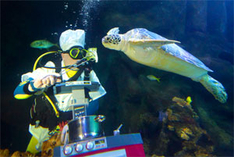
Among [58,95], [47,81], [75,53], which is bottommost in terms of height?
[58,95]

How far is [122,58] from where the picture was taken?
4453 millimetres

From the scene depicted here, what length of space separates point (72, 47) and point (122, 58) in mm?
2855

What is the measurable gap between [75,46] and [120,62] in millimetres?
2998

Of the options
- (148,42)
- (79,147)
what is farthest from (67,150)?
(148,42)

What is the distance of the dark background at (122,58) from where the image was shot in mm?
4098

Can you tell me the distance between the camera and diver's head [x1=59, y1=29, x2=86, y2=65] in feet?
5.38

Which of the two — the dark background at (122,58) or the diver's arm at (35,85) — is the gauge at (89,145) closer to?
the diver's arm at (35,85)

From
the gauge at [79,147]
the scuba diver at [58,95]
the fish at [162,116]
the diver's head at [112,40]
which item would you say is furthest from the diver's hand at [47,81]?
the fish at [162,116]

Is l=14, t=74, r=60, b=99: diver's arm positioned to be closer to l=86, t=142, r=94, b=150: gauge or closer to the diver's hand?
the diver's hand

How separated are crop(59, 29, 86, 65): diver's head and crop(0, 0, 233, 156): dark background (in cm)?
258

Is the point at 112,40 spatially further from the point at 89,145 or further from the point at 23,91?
the point at 89,145

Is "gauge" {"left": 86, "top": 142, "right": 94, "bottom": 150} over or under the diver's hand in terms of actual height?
under

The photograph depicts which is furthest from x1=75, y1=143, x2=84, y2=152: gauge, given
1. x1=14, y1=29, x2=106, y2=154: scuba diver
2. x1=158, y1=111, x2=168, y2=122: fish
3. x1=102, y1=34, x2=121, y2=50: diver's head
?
x1=158, y1=111, x2=168, y2=122: fish

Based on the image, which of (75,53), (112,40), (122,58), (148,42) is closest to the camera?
(75,53)
